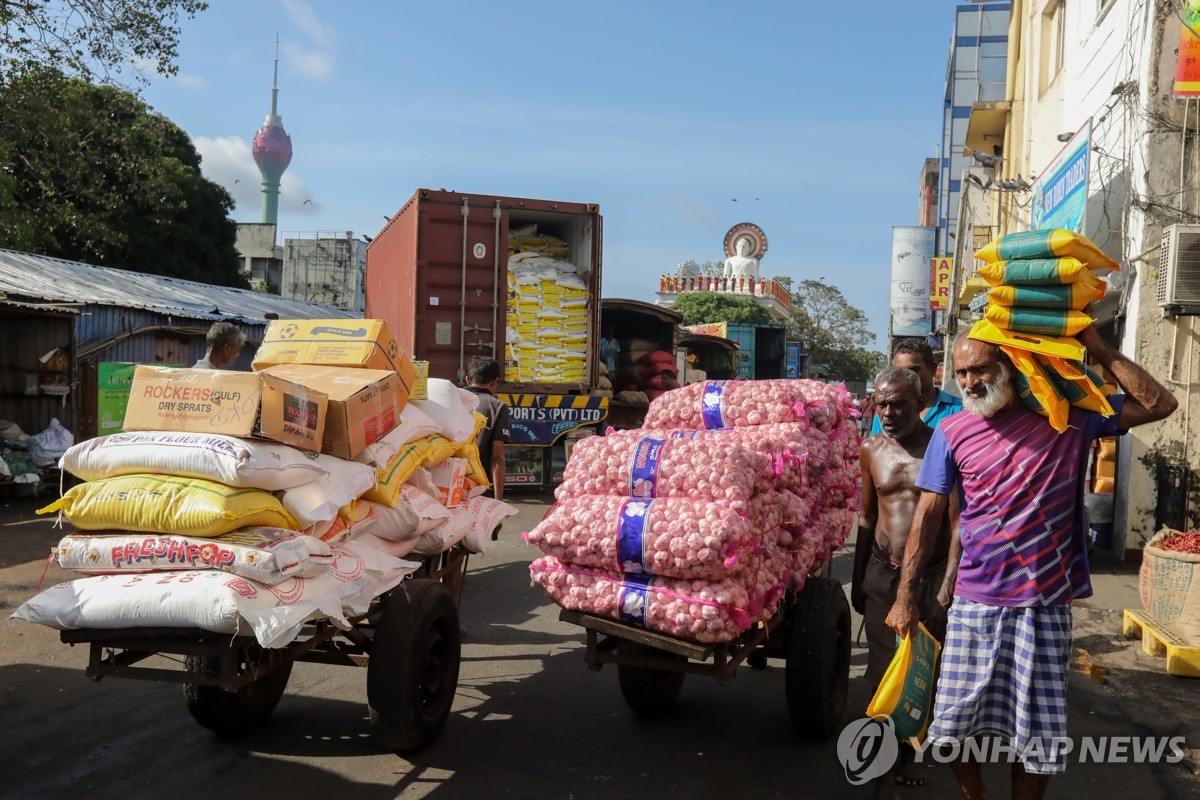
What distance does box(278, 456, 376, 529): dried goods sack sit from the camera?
3951 millimetres

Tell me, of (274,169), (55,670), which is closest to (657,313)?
(55,670)

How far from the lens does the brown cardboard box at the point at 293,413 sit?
12.6 ft

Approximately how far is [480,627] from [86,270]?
14.8 meters

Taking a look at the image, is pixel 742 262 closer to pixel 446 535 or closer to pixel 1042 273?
pixel 446 535

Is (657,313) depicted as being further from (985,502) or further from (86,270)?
(985,502)

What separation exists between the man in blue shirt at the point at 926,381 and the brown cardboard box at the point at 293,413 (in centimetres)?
272

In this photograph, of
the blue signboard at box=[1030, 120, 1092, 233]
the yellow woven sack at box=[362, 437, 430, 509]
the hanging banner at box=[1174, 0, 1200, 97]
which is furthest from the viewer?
the blue signboard at box=[1030, 120, 1092, 233]

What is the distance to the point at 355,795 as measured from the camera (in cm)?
396

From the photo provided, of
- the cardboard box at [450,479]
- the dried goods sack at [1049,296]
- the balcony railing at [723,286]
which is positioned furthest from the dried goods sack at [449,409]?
the balcony railing at [723,286]

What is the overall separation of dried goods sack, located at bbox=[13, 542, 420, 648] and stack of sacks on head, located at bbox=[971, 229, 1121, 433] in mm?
2702

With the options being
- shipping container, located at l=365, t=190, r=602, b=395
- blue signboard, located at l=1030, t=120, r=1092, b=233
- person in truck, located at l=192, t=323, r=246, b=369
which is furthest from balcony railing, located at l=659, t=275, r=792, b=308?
person in truck, located at l=192, t=323, r=246, b=369

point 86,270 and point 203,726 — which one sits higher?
point 86,270

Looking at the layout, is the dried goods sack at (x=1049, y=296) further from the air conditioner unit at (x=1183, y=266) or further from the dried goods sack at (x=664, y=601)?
the air conditioner unit at (x=1183, y=266)

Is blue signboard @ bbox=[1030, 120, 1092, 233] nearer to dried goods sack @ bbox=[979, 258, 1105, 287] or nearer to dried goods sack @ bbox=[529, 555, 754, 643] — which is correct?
dried goods sack @ bbox=[979, 258, 1105, 287]
